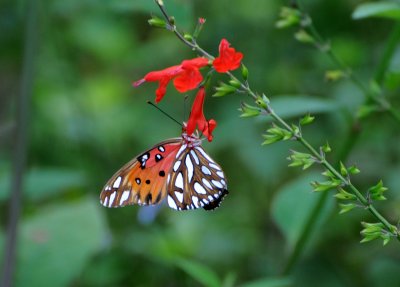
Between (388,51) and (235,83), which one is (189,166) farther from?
(388,51)

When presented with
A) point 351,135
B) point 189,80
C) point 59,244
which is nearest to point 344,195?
point 189,80

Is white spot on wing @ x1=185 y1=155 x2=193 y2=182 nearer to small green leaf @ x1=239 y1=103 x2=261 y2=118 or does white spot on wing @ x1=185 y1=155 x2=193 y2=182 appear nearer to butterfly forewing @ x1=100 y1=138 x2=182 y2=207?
butterfly forewing @ x1=100 y1=138 x2=182 y2=207

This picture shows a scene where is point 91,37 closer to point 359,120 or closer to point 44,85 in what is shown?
point 44,85

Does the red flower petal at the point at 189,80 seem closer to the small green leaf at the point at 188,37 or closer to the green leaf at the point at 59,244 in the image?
the small green leaf at the point at 188,37

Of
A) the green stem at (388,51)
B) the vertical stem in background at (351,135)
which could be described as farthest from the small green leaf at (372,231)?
the green stem at (388,51)

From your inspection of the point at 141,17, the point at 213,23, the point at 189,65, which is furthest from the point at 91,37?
the point at 189,65

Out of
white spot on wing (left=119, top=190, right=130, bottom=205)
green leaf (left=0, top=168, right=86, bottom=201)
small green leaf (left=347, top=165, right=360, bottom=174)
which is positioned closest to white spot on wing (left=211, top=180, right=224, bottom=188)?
white spot on wing (left=119, top=190, right=130, bottom=205)
